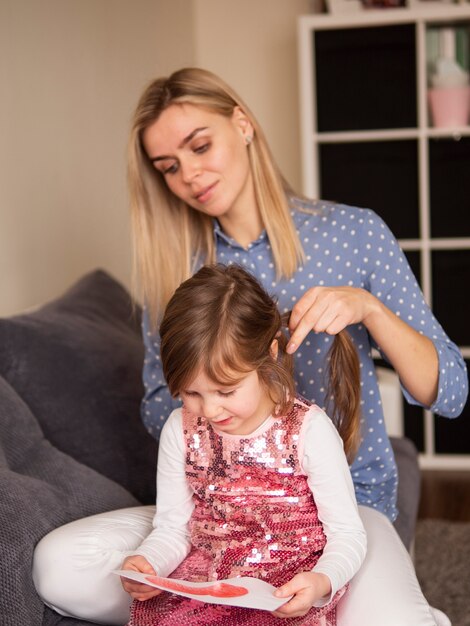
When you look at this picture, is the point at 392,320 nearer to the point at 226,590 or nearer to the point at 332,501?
the point at 332,501

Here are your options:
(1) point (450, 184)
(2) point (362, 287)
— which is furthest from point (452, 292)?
(2) point (362, 287)

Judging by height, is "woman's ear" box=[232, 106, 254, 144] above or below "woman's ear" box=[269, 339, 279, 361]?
above

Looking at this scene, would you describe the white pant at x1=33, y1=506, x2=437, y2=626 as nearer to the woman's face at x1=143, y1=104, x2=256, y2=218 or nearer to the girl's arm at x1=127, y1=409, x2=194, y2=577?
the girl's arm at x1=127, y1=409, x2=194, y2=577

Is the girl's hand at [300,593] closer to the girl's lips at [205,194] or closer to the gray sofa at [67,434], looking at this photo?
the gray sofa at [67,434]

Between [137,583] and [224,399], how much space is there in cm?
29

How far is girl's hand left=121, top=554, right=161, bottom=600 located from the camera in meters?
1.33

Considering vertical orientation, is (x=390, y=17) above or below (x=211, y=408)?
above

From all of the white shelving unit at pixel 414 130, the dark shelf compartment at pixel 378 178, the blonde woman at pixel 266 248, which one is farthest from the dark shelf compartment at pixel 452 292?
the blonde woman at pixel 266 248

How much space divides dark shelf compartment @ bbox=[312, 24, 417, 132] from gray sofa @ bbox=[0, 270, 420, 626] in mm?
1554

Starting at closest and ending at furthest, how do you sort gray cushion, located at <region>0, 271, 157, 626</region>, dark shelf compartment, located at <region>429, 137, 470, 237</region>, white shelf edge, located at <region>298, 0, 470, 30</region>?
gray cushion, located at <region>0, 271, 157, 626</region> < white shelf edge, located at <region>298, 0, 470, 30</region> < dark shelf compartment, located at <region>429, 137, 470, 237</region>

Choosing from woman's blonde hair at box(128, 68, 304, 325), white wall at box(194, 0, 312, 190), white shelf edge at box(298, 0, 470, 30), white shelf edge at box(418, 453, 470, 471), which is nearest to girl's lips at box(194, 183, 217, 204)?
woman's blonde hair at box(128, 68, 304, 325)

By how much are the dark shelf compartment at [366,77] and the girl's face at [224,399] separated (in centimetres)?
240

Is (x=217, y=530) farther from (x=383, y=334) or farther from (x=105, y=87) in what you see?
(x=105, y=87)

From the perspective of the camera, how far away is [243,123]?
180cm
